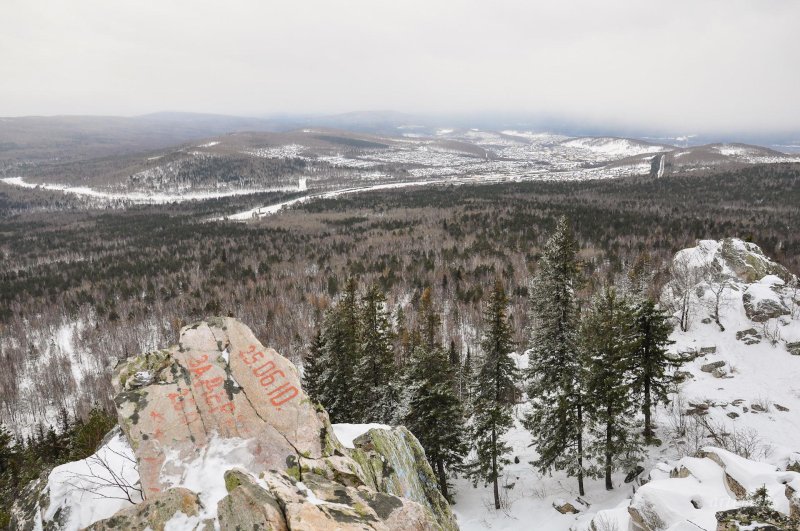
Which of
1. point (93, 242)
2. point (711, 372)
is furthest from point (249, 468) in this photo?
point (93, 242)

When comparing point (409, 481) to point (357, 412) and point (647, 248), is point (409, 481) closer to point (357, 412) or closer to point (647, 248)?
point (357, 412)

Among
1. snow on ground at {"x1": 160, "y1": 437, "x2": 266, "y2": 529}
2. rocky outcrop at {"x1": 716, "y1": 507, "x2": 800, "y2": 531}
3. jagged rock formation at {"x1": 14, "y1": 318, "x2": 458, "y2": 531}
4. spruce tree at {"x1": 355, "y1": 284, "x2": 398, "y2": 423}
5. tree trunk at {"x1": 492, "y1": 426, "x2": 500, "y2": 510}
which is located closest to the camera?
jagged rock formation at {"x1": 14, "y1": 318, "x2": 458, "y2": 531}

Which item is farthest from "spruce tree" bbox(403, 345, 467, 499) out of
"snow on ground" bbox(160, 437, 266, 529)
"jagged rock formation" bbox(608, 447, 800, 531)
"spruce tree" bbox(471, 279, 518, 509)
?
"snow on ground" bbox(160, 437, 266, 529)

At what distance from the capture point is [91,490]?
11.5 meters

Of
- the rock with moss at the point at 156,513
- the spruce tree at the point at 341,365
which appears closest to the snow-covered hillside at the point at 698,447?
the rock with moss at the point at 156,513

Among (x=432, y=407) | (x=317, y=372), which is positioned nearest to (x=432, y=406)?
(x=432, y=407)

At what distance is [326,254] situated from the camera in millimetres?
132250

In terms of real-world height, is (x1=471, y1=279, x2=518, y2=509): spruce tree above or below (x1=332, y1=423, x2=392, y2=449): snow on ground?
below

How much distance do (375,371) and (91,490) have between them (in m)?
19.7

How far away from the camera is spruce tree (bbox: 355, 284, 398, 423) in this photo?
2902cm

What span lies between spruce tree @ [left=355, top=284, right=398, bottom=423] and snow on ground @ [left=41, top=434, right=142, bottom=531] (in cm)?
1758

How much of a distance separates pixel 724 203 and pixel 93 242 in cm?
26475

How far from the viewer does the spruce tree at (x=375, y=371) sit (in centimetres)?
2902

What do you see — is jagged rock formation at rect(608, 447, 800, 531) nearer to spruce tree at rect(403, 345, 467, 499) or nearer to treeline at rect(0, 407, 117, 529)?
spruce tree at rect(403, 345, 467, 499)
